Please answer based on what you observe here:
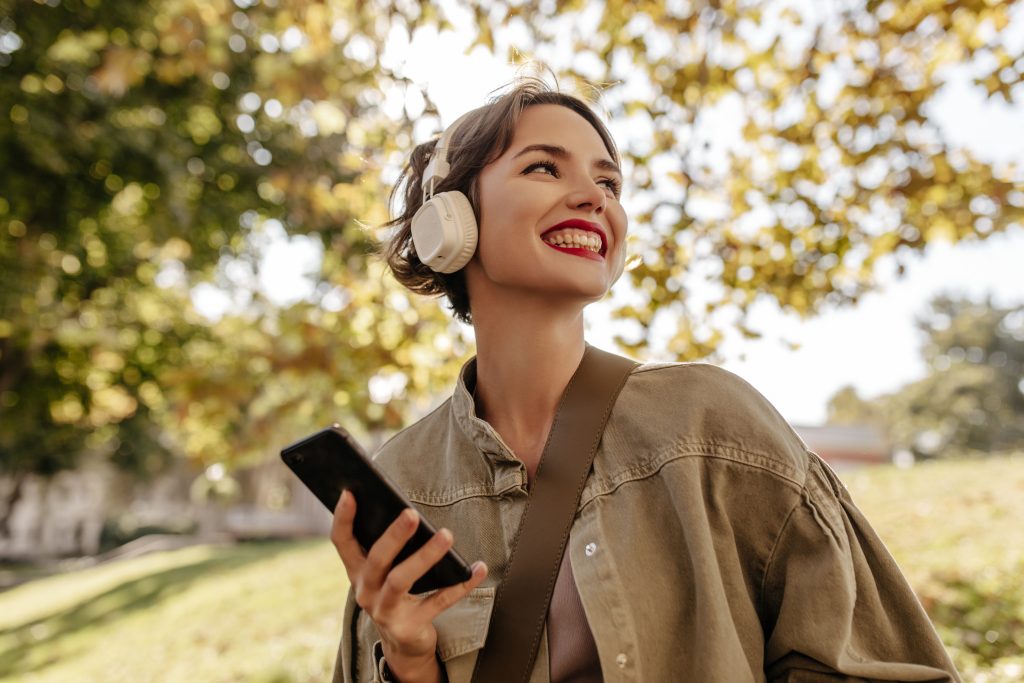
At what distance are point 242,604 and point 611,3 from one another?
1046cm

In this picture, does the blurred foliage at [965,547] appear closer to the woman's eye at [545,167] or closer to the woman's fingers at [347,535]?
the woman's eye at [545,167]

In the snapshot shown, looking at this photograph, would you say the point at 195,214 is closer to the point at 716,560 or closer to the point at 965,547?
the point at 965,547

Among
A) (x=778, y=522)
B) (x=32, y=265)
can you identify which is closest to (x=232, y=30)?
(x=32, y=265)

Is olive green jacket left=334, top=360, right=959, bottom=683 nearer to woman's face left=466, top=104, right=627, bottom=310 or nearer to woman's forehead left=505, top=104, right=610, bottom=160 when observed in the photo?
woman's face left=466, top=104, right=627, bottom=310

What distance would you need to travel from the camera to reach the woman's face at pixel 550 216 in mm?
2016

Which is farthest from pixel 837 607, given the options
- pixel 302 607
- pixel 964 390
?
pixel 964 390

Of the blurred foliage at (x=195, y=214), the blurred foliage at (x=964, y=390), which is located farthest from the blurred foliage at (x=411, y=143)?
the blurred foliage at (x=964, y=390)

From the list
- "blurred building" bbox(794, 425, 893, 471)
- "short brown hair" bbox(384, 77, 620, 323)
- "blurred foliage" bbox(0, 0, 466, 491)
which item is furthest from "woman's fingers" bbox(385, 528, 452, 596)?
"blurred building" bbox(794, 425, 893, 471)

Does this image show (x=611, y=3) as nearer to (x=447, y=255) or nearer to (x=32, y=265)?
(x=447, y=255)

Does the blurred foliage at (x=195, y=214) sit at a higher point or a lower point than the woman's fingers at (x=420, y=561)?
higher

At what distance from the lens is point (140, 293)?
56.0 feet

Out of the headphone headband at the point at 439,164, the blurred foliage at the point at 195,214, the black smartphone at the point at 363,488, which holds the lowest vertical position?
the black smartphone at the point at 363,488

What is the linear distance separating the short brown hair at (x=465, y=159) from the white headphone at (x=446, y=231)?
0.07 meters

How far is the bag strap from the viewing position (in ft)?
5.80
